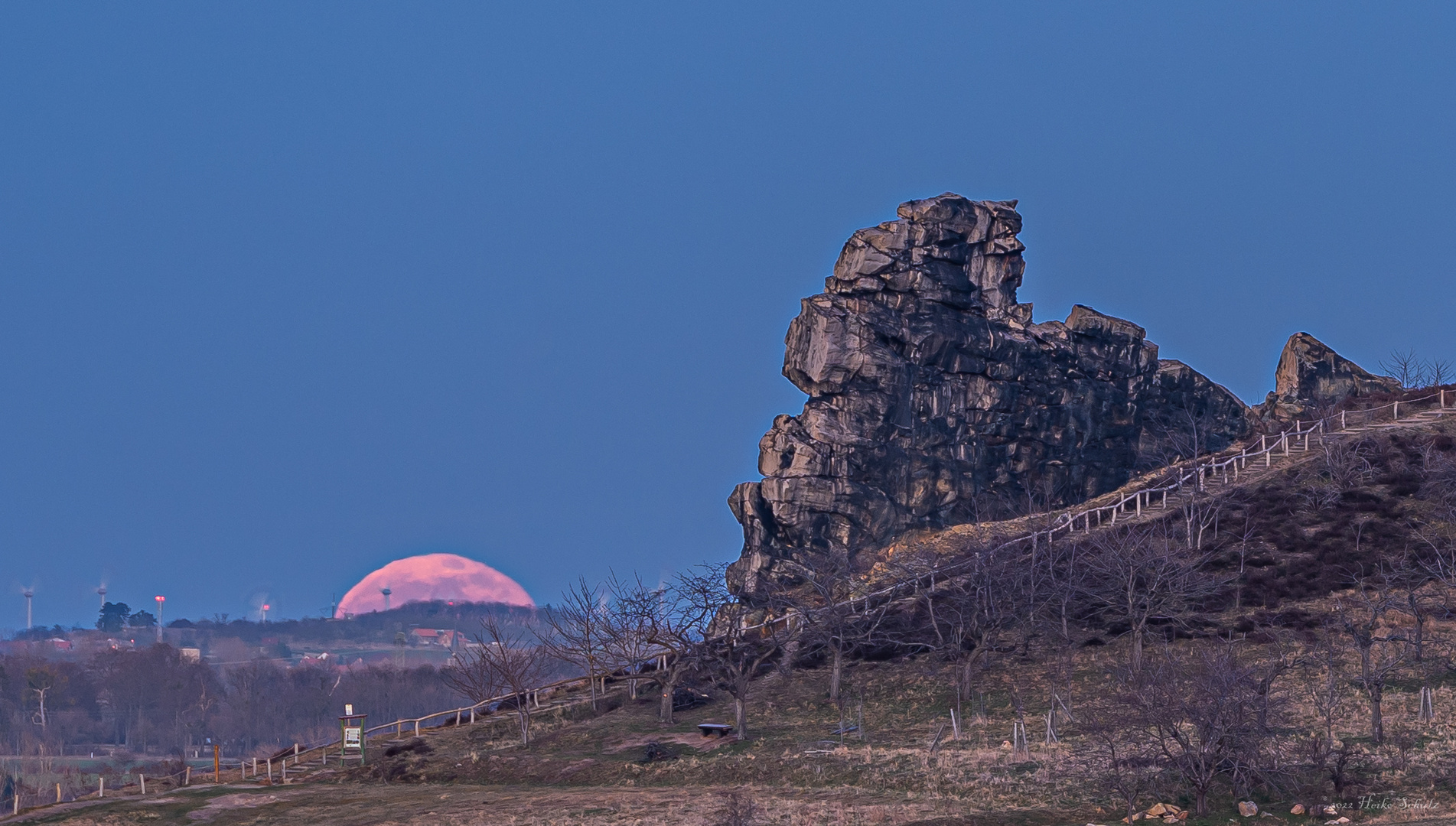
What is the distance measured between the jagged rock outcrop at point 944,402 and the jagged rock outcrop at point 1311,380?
12.6 feet

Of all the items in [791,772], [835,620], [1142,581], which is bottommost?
[791,772]

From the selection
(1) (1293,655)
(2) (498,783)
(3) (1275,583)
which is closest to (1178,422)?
(3) (1275,583)

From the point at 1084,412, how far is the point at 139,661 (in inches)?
5806

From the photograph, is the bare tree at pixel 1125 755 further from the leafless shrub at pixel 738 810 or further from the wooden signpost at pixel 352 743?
the wooden signpost at pixel 352 743

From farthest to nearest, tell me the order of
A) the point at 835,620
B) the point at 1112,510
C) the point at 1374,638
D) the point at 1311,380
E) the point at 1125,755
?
the point at 1311,380, the point at 1112,510, the point at 835,620, the point at 1374,638, the point at 1125,755

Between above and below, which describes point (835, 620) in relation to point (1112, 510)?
below

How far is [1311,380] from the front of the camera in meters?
108

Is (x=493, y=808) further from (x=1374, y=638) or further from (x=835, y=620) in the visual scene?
(x=1374, y=638)

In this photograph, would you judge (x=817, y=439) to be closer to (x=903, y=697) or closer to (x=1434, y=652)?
(x=903, y=697)

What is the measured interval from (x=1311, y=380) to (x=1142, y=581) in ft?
171

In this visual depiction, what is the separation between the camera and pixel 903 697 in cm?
5831

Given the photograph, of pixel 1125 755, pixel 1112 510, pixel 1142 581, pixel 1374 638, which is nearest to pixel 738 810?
pixel 1125 755

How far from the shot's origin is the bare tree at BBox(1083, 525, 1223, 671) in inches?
2228

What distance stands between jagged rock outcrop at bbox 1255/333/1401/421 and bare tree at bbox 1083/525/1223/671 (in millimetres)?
44418
